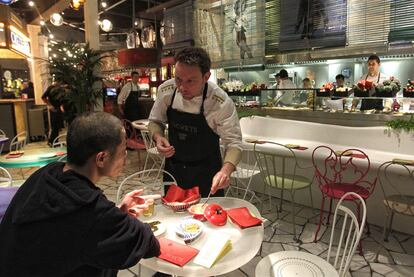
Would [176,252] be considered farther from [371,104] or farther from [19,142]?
[19,142]

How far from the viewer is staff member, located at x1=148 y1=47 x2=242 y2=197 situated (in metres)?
2.21

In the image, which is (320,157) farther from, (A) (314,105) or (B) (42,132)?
(B) (42,132)

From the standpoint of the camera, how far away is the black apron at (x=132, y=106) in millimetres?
8352

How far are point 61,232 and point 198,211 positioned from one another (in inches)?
37.8

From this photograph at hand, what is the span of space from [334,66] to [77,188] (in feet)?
23.5

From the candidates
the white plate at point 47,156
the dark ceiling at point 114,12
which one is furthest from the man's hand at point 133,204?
the dark ceiling at point 114,12

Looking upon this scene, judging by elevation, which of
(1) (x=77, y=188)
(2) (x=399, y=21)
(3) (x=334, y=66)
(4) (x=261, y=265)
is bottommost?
(4) (x=261, y=265)

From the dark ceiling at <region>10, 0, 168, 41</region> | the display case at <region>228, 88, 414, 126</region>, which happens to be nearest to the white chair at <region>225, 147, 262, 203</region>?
the display case at <region>228, 88, 414, 126</region>

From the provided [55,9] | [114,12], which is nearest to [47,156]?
[55,9]

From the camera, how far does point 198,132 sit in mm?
2270

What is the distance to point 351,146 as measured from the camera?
4.00 metres

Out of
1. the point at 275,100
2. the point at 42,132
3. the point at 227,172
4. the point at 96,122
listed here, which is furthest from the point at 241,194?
the point at 42,132

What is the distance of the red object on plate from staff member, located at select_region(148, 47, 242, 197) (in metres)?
0.34

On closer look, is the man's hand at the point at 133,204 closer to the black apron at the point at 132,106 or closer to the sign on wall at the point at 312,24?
the sign on wall at the point at 312,24
